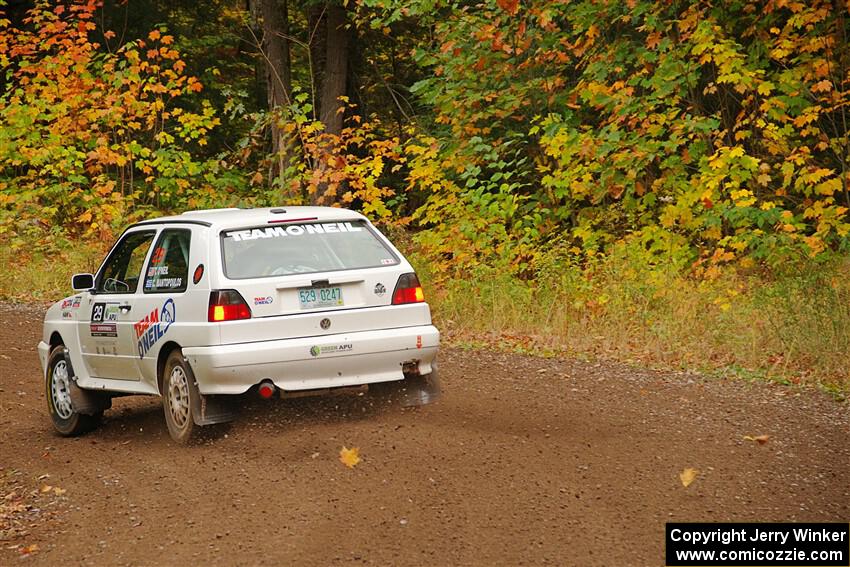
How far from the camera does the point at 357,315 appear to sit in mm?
8555

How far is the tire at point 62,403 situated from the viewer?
32.7 feet

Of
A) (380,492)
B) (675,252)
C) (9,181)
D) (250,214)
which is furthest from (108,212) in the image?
(380,492)

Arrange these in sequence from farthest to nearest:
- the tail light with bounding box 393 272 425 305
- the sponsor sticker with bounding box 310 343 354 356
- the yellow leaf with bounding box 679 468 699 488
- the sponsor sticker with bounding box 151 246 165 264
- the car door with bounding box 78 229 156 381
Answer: the car door with bounding box 78 229 156 381 < the sponsor sticker with bounding box 151 246 165 264 < the tail light with bounding box 393 272 425 305 < the sponsor sticker with bounding box 310 343 354 356 < the yellow leaf with bounding box 679 468 699 488

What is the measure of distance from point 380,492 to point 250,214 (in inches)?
120

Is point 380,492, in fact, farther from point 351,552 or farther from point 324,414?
point 324,414

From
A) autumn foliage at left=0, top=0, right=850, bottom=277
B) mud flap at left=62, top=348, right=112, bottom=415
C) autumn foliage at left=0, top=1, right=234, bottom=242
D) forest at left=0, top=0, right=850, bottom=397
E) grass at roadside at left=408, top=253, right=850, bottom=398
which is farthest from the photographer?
autumn foliage at left=0, top=1, right=234, bottom=242

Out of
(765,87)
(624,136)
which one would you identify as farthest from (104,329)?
(765,87)

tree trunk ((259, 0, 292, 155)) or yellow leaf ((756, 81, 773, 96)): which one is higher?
tree trunk ((259, 0, 292, 155))

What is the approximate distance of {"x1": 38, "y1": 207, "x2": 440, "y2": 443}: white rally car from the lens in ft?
27.2

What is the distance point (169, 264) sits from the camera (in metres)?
9.11

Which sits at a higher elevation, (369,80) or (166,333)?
(369,80)

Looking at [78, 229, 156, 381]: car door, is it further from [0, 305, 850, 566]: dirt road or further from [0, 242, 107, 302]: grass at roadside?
[0, 242, 107, 302]: grass at roadside

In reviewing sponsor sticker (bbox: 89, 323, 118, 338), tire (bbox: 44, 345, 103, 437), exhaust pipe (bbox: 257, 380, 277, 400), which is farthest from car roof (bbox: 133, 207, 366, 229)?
tire (bbox: 44, 345, 103, 437)

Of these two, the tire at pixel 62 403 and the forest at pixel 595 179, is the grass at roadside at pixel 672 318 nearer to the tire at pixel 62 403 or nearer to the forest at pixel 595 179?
the forest at pixel 595 179
